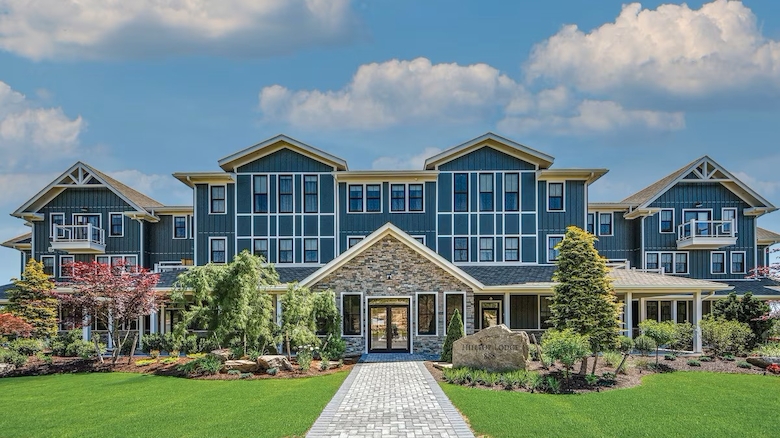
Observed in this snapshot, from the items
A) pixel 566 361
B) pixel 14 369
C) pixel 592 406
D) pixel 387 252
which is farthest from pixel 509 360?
pixel 14 369

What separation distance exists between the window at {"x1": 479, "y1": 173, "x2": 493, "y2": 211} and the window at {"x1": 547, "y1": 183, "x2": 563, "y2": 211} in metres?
2.96

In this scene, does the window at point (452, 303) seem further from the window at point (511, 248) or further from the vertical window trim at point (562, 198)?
the vertical window trim at point (562, 198)

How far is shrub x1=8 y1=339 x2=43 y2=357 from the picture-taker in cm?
1961

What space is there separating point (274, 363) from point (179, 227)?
624 inches

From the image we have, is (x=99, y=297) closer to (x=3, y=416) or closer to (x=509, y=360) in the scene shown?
(x=3, y=416)

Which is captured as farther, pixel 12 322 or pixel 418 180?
pixel 418 180

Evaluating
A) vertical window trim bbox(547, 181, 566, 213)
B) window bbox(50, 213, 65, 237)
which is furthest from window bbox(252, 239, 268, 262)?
vertical window trim bbox(547, 181, 566, 213)

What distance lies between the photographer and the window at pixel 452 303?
20.4 meters

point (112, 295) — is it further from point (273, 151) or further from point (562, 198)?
point (562, 198)

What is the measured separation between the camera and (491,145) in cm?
2544

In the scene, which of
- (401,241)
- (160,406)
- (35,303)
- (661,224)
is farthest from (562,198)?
(35,303)

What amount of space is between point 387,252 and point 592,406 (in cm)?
1064

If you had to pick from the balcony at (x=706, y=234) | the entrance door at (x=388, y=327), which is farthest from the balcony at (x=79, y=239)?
the balcony at (x=706, y=234)

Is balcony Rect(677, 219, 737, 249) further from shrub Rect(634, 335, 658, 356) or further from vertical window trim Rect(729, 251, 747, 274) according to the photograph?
shrub Rect(634, 335, 658, 356)
